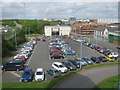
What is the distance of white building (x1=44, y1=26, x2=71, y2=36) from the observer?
74.1 metres

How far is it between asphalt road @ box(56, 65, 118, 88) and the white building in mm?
55964

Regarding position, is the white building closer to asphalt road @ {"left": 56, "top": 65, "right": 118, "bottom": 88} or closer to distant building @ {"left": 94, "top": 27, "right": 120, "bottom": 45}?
distant building @ {"left": 94, "top": 27, "right": 120, "bottom": 45}

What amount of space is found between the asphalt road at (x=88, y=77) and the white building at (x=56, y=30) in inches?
2203

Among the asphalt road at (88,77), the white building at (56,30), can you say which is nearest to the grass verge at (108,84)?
the asphalt road at (88,77)

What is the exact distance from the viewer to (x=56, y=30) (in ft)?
244

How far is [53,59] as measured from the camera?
25.5m

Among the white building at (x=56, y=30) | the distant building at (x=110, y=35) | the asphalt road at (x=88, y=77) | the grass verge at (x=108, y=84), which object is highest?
the white building at (x=56, y=30)

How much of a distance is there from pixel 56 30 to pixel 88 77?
59.9m

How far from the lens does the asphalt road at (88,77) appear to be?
13273 millimetres

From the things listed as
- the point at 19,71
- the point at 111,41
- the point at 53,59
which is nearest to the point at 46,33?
the point at 111,41

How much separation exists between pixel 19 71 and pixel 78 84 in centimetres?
843

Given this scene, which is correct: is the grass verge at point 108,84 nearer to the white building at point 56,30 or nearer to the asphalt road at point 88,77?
the asphalt road at point 88,77

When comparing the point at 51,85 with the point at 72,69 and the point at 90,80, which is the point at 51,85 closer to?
the point at 90,80

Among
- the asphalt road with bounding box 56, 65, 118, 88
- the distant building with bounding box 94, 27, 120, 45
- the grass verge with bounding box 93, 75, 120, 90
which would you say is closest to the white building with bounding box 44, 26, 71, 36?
the distant building with bounding box 94, 27, 120, 45
